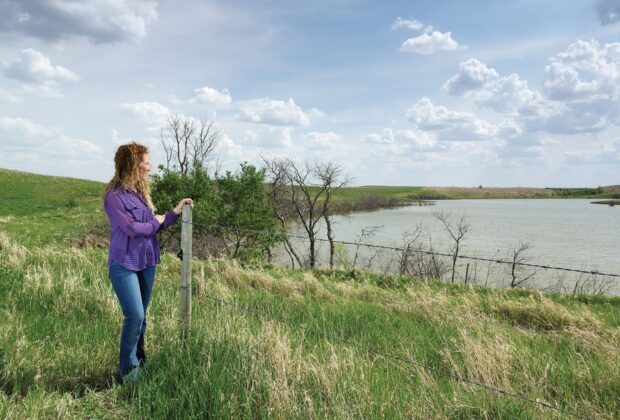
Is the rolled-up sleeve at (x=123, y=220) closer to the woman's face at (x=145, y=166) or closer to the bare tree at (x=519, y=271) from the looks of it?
the woman's face at (x=145, y=166)

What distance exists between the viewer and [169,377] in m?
3.27

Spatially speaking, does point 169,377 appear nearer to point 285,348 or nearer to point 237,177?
point 285,348

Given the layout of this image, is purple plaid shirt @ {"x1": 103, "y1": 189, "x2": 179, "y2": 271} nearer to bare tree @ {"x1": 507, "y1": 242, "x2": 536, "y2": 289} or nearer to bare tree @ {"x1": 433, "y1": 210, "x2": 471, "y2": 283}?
bare tree @ {"x1": 433, "y1": 210, "x2": 471, "y2": 283}

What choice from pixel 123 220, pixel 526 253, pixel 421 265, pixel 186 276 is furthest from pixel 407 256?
pixel 123 220

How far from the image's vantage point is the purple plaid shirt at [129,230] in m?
3.40

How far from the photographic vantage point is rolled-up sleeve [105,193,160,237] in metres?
3.38

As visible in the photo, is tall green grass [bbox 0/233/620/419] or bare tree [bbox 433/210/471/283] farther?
bare tree [bbox 433/210/471/283]

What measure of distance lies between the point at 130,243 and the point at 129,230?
0.48 feet

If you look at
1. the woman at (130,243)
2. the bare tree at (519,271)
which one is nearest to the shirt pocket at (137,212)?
the woman at (130,243)

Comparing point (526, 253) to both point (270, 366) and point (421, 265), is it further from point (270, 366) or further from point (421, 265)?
point (270, 366)

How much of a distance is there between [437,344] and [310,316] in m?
1.59

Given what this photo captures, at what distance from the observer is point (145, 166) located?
3689 millimetres

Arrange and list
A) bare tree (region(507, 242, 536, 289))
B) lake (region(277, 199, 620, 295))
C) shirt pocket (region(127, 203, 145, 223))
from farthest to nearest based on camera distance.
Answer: lake (region(277, 199, 620, 295))
bare tree (region(507, 242, 536, 289))
shirt pocket (region(127, 203, 145, 223))

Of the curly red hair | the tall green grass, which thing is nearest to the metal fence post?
the tall green grass
